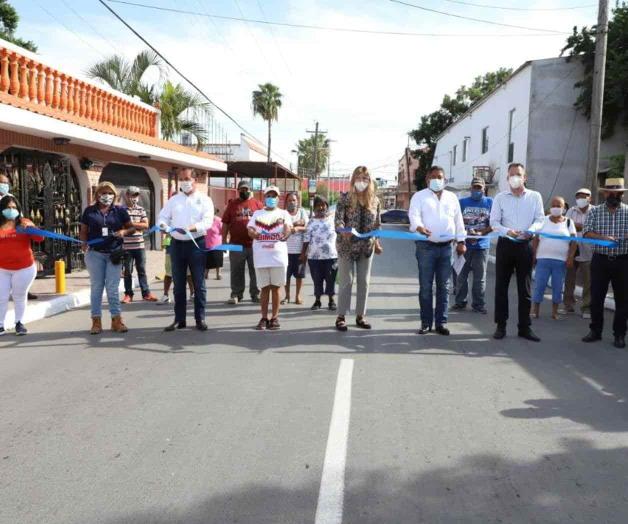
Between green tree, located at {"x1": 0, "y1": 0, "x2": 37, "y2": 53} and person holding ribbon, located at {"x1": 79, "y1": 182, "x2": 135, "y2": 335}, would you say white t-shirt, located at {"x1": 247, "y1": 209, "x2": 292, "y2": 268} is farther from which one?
green tree, located at {"x1": 0, "y1": 0, "x2": 37, "y2": 53}

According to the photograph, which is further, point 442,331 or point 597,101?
point 597,101

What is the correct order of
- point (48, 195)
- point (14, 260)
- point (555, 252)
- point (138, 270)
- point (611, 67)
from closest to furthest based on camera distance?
point (14, 260), point (555, 252), point (138, 270), point (48, 195), point (611, 67)

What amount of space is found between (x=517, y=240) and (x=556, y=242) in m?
1.81

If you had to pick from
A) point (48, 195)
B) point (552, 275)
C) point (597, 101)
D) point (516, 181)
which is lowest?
point (552, 275)

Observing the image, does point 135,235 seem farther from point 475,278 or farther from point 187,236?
point 475,278

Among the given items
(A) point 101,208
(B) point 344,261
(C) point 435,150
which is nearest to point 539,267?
(B) point 344,261

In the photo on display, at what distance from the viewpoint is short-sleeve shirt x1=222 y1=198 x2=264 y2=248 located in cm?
917

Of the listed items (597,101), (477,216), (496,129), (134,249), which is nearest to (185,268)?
(134,249)

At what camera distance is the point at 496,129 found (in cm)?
2684

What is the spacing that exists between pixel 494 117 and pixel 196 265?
22991 mm

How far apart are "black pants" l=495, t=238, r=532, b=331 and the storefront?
8311 millimetres

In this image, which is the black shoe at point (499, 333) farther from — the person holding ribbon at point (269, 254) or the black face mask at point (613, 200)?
the person holding ribbon at point (269, 254)

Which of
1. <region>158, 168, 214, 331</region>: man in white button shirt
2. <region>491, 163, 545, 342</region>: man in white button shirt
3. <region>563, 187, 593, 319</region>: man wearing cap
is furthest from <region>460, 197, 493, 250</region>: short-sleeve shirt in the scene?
<region>158, 168, 214, 331</region>: man in white button shirt

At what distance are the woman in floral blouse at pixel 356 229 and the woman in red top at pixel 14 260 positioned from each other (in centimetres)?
359
